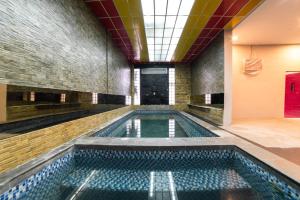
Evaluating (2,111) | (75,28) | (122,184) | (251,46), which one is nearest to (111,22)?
(75,28)

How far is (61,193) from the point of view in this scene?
2262mm

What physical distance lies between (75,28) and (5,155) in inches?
119

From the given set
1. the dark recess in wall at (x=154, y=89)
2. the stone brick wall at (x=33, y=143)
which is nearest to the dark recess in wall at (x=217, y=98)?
the stone brick wall at (x=33, y=143)

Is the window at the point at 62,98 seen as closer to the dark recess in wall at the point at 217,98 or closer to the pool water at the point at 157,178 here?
the pool water at the point at 157,178

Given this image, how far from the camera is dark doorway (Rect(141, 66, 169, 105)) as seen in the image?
45.3 feet

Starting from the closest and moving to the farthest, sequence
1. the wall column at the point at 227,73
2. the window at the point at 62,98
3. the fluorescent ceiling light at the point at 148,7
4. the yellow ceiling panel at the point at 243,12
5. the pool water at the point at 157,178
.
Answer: the pool water at the point at 157,178 < the window at the point at 62,98 < the yellow ceiling panel at the point at 243,12 < the fluorescent ceiling light at the point at 148,7 < the wall column at the point at 227,73

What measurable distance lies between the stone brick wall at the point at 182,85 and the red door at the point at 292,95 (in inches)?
230

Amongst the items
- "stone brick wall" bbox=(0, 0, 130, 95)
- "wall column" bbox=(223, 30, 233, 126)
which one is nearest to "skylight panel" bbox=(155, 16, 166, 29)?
"stone brick wall" bbox=(0, 0, 130, 95)

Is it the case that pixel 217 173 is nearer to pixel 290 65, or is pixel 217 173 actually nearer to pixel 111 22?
pixel 111 22

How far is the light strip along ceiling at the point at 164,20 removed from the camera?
4.95 m

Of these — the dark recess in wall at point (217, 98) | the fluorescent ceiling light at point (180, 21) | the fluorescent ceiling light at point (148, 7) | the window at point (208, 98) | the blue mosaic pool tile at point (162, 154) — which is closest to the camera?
the blue mosaic pool tile at point (162, 154)

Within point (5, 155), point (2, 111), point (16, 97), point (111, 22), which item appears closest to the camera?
point (5, 155)

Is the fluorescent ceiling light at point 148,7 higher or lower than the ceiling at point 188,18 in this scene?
higher

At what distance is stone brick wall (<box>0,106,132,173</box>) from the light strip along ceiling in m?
3.44
